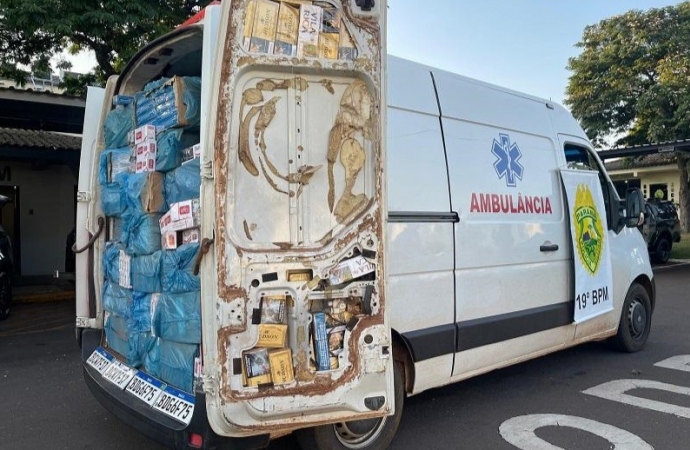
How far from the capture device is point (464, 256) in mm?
4109

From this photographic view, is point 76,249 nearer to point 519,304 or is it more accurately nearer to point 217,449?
point 217,449

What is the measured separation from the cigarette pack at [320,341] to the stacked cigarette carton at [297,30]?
Result: 1.33 meters

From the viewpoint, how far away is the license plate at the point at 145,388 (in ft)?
10.9

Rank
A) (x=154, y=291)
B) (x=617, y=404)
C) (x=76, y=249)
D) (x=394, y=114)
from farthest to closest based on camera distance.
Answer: (x=617, y=404) < (x=76, y=249) < (x=394, y=114) < (x=154, y=291)

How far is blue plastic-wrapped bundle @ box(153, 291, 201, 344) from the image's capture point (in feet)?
10.3

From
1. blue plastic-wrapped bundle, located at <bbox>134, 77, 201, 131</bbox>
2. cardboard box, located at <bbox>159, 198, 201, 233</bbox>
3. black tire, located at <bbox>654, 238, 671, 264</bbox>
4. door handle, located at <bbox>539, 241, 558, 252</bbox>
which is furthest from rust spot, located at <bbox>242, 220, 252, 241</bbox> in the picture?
black tire, located at <bbox>654, 238, 671, 264</bbox>

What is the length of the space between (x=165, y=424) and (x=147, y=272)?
3.14ft

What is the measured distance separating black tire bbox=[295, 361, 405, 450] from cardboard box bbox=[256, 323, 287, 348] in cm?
74

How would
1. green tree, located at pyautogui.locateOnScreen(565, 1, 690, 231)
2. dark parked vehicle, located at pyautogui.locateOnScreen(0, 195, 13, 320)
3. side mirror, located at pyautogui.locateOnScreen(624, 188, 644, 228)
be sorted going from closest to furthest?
1. side mirror, located at pyautogui.locateOnScreen(624, 188, 644, 228)
2. dark parked vehicle, located at pyautogui.locateOnScreen(0, 195, 13, 320)
3. green tree, located at pyautogui.locateOnScreen(565, 1, 690, 231)

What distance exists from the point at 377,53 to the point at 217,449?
2176mm

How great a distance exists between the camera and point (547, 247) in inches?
191

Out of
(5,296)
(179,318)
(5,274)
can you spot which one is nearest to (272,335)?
(179,318)

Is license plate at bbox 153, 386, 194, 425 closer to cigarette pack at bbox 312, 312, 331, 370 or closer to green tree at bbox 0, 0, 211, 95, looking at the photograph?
cigarette pack at bbox 312, 312, 331, 370

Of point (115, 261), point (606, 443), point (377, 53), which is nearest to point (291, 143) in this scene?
point (377, 53)
